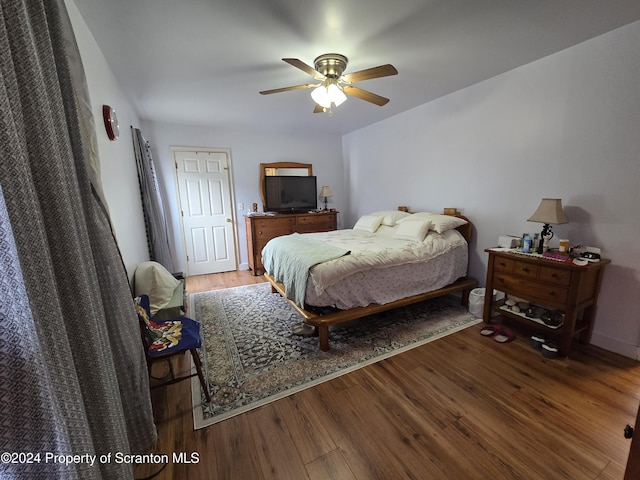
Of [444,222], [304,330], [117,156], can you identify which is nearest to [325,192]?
[444,222]

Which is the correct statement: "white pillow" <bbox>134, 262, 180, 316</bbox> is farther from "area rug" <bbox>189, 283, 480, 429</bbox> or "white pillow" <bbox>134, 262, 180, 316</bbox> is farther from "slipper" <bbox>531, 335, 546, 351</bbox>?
"slipper" <bbox>531, 335, 546, 351</bbox>

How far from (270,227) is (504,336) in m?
3.40

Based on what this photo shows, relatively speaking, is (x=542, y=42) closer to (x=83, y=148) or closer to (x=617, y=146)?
(x=617, y=146)

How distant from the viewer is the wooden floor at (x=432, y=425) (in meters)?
1.33

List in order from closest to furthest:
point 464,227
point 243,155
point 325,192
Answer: point 464,227
point 243,155
point 325,192

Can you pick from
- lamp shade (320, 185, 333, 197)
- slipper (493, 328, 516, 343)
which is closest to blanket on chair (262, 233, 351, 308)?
slipper (493, 328, 516, 343)

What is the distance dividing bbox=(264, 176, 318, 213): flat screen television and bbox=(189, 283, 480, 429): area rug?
6.28 ft

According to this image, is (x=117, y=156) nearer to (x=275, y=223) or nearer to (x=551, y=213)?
(x=275, y=223)

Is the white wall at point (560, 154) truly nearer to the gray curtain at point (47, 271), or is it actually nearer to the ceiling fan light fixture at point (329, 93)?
the ceiling fan light fixture at point (329, 93)

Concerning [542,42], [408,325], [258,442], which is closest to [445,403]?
[408,325]

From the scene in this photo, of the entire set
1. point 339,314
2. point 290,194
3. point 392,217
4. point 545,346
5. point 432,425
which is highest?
point 290,194

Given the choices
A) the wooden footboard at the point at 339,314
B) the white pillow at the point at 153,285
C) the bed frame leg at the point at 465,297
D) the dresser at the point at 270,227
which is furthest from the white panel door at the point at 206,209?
the bed frame leg at the point at 465,297

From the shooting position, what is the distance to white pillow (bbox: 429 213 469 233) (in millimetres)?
3025

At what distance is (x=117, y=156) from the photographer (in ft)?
7.29
